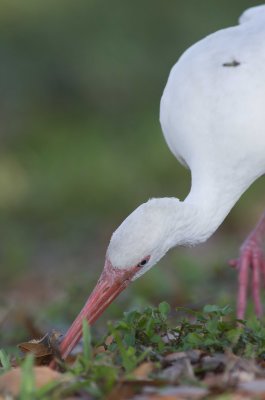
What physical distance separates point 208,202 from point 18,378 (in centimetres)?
251

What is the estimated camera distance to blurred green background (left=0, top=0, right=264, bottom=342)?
31.9ft

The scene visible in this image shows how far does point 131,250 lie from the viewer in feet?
19.8

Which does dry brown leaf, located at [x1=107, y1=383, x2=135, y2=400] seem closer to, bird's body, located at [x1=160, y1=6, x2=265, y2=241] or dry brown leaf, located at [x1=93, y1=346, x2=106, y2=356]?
dry brown leaf, located at [x1=93, y1=346, x2=106, y2=356]

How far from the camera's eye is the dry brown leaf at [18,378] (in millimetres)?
4558

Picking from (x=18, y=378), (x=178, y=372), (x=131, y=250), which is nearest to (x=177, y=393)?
(x=178, y=372)

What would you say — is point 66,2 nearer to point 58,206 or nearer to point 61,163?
Answer: point 61,163

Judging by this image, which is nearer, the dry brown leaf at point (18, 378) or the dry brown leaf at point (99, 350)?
the dry brown leaf at point (18, 378)

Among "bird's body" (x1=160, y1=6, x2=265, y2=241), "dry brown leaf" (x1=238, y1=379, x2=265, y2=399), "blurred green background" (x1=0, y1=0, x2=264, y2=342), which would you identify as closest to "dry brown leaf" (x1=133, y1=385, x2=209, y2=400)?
"dry brown leaf" (x1=238, y1=379, x2=265, y2=399)

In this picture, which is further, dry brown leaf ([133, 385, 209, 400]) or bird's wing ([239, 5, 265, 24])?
bird's wing ([239, 5, 265, 24])

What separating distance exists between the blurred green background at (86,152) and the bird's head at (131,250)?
1616 mm

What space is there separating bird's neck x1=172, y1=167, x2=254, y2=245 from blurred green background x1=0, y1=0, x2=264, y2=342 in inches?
60.8

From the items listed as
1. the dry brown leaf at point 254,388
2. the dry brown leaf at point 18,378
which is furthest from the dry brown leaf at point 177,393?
the dry brown leaf at point 18,378

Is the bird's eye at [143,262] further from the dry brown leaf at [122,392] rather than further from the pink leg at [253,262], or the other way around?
the pink leg at [253,262]

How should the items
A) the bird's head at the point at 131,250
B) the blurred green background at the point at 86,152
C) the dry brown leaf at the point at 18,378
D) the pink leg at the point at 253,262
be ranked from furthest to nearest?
the blurred green background at the point at 86,152 < the pink leg at the point at 253,262 < the bird's head at the point at 131,250 < the dry brown leaf at the point at 18,378
